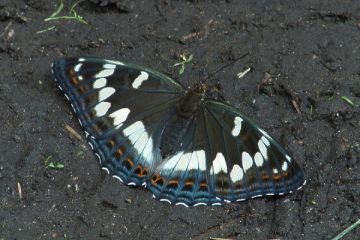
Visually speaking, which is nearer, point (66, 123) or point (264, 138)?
point (264, 138)

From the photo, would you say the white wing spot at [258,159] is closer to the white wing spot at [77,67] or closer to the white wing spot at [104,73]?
the white wing spot at [104,73]

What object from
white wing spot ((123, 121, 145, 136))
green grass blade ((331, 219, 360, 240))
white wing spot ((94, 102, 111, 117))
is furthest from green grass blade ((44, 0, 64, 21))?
green grass blade ((331, 219, 360, 240))

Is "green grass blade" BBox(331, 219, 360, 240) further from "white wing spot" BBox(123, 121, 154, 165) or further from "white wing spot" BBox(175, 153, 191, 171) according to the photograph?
"white wing spot" BBox(123, 121, 154, 165)

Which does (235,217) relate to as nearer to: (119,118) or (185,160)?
(185,160)

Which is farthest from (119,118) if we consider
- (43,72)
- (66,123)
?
(43,72)

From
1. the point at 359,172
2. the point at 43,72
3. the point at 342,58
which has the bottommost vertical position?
the point at 359,172

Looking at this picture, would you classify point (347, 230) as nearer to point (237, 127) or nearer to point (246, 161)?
point (246, 161)
